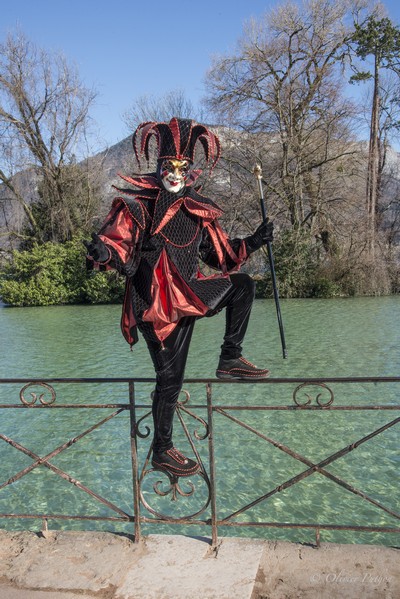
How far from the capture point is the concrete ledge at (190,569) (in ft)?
7.30

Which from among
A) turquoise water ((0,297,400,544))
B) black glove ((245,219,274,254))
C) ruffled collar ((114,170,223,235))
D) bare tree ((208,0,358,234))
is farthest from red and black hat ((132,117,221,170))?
bare tree ((208,0,358,234))

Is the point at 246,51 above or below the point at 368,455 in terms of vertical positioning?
above

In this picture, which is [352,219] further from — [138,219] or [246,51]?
[138,219]

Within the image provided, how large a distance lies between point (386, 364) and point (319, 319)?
4559 mm

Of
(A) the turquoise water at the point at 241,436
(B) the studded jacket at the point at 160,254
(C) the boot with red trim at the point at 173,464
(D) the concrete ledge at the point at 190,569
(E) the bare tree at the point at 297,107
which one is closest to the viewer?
(D) the concrete ledge at the point at 190,569

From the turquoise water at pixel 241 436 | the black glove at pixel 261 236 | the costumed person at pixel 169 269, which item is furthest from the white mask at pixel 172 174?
the turquoise water at pixel 241 436

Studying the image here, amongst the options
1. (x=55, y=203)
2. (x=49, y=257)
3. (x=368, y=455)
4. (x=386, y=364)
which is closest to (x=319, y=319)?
(x=386, y=364)

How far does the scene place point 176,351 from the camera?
2.63 metres

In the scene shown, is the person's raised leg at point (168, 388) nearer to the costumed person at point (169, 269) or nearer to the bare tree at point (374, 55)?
the costumed person at point (169, 269)

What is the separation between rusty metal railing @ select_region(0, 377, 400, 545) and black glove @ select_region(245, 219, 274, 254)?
685mm

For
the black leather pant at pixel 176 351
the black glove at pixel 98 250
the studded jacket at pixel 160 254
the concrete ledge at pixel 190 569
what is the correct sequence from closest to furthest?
1. the concrete ledge at pixel 190 569
2. the black glove at pixel 98 250
3. the studded jacket at pixel 160 254
4. the black leather pant at pixel 176 351

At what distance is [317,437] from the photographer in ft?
17.0

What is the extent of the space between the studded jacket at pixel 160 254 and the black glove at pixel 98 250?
0.11 feet

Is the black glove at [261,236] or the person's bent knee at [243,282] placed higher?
the black glove at [261,236]
